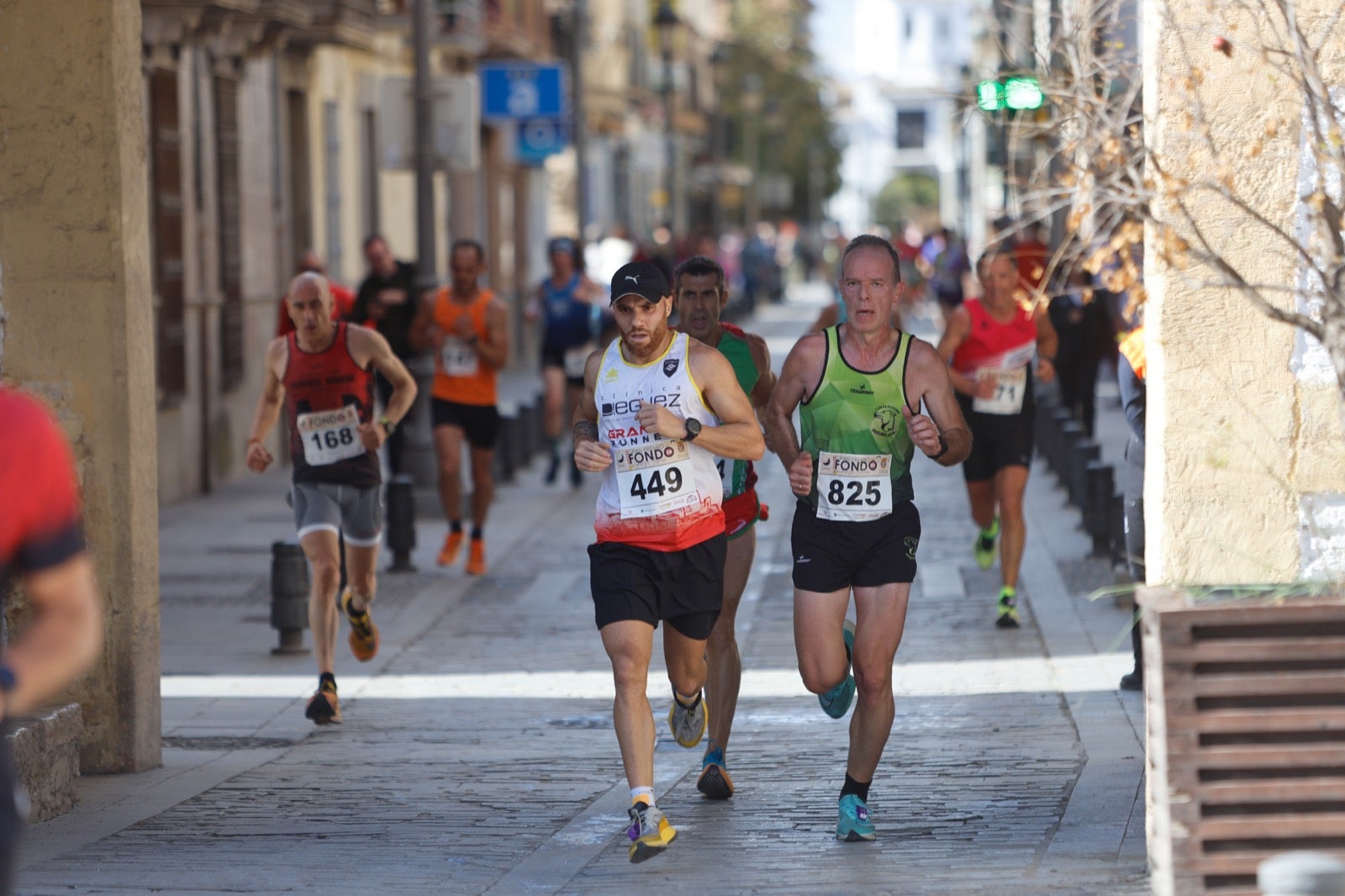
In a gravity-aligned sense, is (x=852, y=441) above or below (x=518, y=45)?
below

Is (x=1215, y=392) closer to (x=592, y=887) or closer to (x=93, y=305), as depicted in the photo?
(x=592, y=887)

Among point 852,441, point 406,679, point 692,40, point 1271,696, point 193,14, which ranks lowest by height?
point 406,679

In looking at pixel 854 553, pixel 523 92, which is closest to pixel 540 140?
pixel 523 92

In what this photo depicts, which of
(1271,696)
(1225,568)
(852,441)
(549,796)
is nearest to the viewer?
(1271,696)

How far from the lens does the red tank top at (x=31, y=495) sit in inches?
143

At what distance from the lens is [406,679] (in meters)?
10.6

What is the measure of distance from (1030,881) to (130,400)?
12.3 feet

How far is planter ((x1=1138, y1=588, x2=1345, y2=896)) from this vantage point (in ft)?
17.4

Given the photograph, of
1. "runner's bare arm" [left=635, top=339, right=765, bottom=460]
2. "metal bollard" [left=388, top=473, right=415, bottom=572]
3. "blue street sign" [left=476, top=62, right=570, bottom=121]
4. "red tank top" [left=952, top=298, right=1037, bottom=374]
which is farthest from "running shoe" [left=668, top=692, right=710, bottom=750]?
"blue street sign" [left=476, top=62, right=570, bottom=121]

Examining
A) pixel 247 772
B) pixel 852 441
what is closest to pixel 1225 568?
pixel 852 441

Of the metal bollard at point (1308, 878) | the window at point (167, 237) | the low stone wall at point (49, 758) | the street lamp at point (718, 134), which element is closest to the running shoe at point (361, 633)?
the low stone wall at point (49, 758)

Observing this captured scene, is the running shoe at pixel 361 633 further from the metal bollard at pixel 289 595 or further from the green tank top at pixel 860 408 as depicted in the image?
the green tank top at pixel 860 408

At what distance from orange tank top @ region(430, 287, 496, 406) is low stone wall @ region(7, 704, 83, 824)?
6.17 m

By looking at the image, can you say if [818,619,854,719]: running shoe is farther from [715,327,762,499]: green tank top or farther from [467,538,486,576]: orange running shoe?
[467,538,486,576]: orange running shoe
